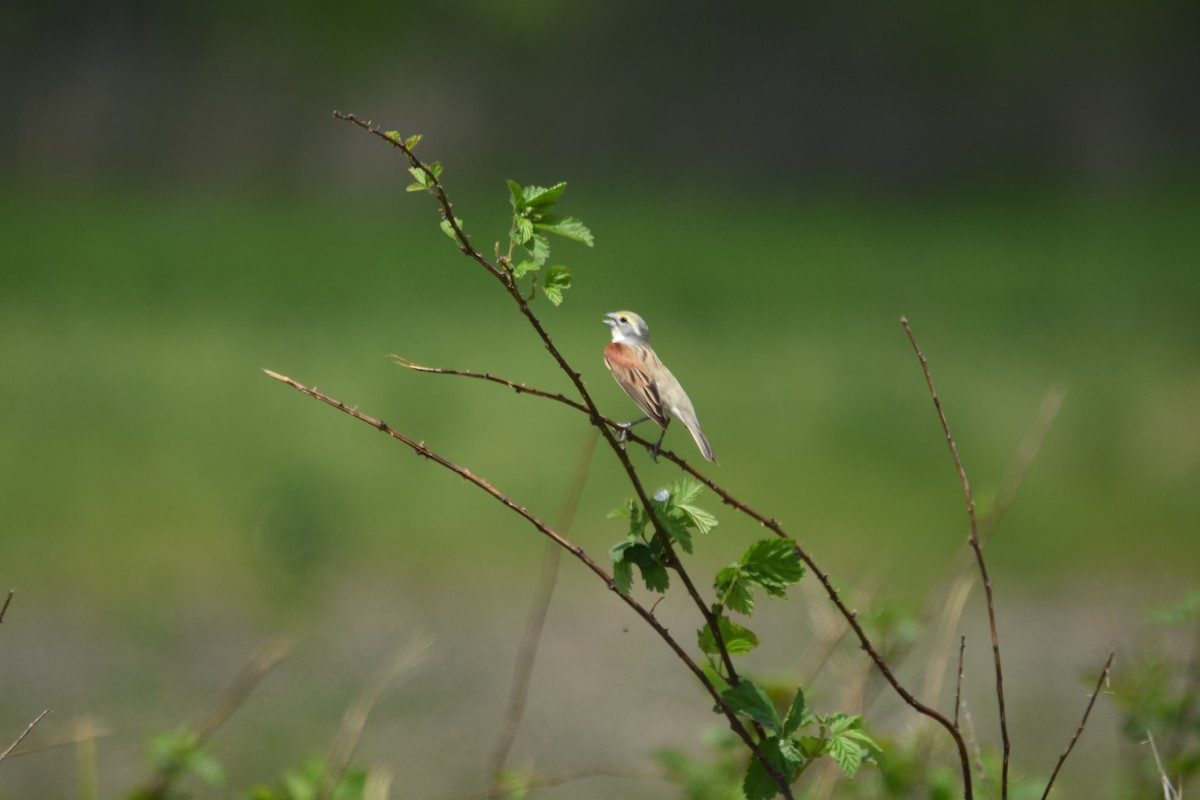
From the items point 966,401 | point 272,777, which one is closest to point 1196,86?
point 966,401

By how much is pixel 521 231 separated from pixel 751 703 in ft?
2.75

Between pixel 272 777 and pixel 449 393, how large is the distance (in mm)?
5840

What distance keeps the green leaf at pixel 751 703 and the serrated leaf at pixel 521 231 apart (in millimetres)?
792

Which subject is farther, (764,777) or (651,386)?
(651,386)

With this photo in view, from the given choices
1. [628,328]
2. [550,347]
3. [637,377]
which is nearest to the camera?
[550,347]

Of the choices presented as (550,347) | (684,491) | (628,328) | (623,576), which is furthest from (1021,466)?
(628,328)

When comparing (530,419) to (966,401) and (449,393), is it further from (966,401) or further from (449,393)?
(966,401)

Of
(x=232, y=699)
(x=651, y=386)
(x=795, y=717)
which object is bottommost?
(x=232, y=699)

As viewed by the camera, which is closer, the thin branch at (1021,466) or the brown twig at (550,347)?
the brown twig at (550,347)

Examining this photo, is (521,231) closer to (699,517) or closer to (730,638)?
(699,517)

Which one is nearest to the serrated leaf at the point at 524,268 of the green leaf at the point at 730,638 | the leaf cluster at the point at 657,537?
the leaf cluster at the point at 657,537

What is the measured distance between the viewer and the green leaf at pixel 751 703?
7.11 feet

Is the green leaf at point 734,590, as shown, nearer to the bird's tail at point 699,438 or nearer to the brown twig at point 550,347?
the brown twig at point 550,347

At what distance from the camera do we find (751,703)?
2168 mm
